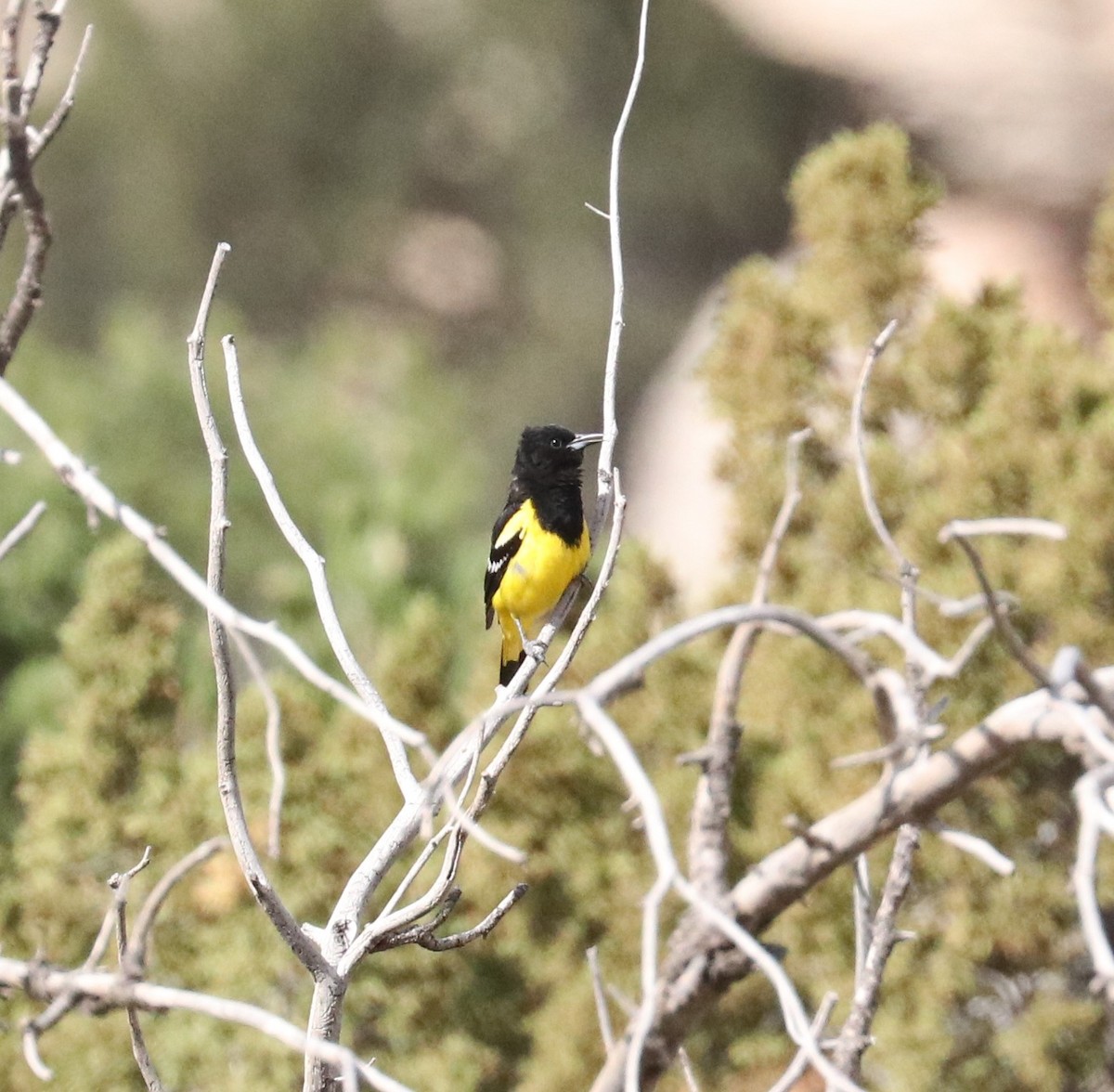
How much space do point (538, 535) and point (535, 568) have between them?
105mm

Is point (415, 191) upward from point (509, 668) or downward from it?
upward

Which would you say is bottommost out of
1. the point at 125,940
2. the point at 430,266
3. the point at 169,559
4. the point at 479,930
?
the point at 125,940

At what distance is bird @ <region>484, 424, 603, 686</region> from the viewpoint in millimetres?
4801

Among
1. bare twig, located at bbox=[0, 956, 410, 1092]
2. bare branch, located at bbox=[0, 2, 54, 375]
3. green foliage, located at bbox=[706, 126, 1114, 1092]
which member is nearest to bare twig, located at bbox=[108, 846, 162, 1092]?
bare twig, located at bbox=[0, 956, 410, 1092]

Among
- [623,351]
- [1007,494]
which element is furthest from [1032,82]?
[1007,494]

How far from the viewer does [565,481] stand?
4965 millimetres

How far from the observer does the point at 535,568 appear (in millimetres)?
4836

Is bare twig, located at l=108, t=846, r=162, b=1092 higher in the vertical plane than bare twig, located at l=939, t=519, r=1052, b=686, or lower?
lower

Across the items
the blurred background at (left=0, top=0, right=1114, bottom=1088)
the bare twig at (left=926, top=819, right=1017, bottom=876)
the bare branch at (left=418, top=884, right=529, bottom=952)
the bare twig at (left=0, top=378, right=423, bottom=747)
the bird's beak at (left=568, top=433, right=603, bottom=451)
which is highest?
the blurred background at (left=0, top=0, right=1114, bottom=1088)

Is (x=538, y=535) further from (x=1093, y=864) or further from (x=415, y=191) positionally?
(x=415, y=191)

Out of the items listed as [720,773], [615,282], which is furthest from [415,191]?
[615,282]

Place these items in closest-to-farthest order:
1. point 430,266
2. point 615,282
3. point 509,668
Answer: point 615,282 < point 509,668 < point 430,266

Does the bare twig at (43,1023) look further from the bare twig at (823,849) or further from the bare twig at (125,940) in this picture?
the bare twig at (823,849)

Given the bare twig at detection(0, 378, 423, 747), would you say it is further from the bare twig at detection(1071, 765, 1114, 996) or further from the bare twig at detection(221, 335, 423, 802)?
the bare twig at detection(1071, 765, 1114, 996)
